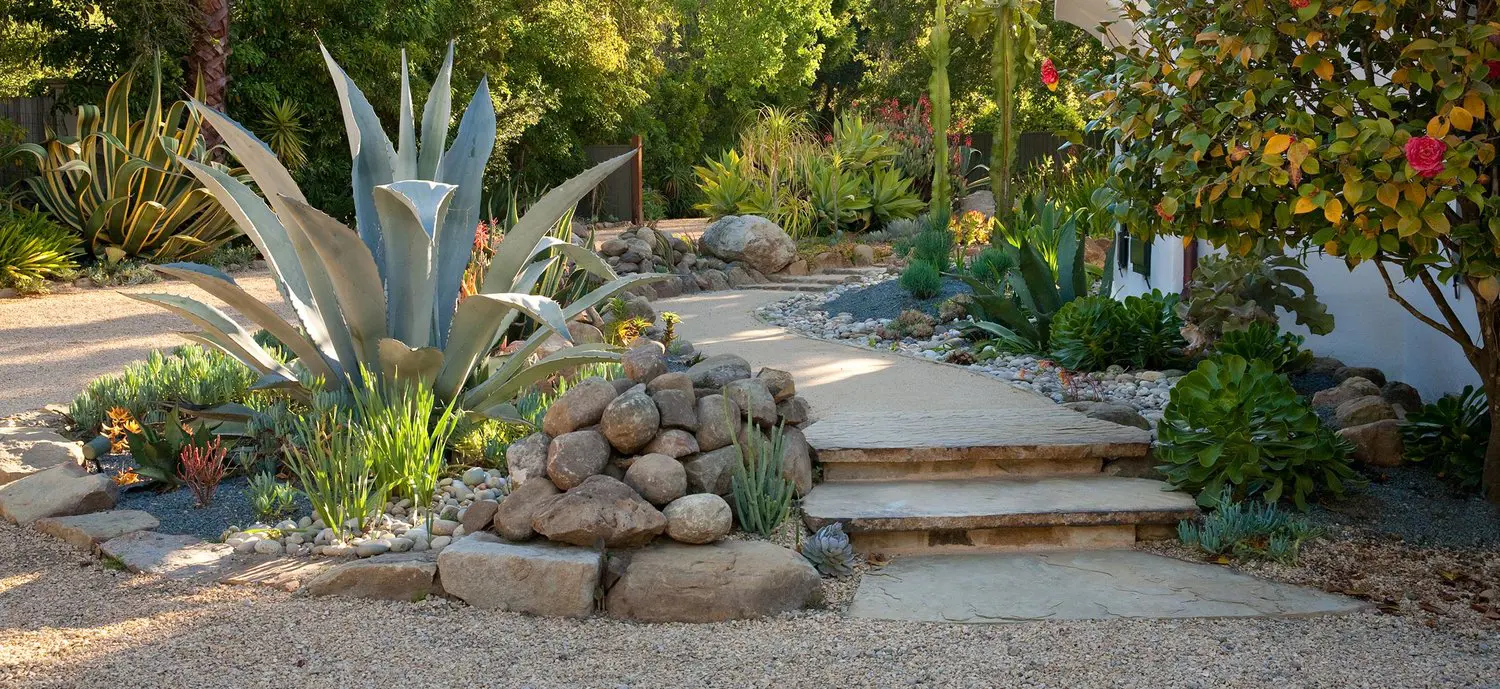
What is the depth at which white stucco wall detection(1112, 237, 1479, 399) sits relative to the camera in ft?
17.4

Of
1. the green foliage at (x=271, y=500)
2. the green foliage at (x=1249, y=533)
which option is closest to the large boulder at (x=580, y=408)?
the green foliage at (x=271, y=500)

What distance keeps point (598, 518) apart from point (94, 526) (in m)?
1.88

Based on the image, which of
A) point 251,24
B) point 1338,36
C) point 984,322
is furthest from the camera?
point 251,24

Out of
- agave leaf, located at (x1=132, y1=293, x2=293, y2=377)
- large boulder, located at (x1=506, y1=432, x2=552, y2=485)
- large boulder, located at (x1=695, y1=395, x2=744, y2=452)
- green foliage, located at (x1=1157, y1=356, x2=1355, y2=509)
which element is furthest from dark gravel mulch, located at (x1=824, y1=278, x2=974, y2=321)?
agave leaf, located at (x1=132, y1=293, x2=293, y2=377)

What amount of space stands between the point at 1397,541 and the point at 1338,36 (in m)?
1.70

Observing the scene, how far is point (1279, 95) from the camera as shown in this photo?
384 cm

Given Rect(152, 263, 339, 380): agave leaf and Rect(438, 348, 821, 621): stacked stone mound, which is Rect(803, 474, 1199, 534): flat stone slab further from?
Rect(152, 263, 339, 380): agave leaf

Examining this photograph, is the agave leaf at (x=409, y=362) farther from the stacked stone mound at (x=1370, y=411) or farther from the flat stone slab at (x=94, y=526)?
the stacked stone mound at (x=1370, y=411)

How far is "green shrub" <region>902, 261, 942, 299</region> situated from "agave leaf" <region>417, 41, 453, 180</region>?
4807mm

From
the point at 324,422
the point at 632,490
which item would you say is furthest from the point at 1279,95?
the point at 324,422

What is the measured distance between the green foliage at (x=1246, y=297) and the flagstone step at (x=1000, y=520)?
161 cm

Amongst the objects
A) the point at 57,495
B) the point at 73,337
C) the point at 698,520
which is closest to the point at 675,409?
the point at 698,520

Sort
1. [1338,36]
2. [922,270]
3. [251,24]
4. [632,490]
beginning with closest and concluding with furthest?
[1338,36] < [632,490] < [922,270] < [251,24]

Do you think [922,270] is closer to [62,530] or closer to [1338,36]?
[1338,36]
